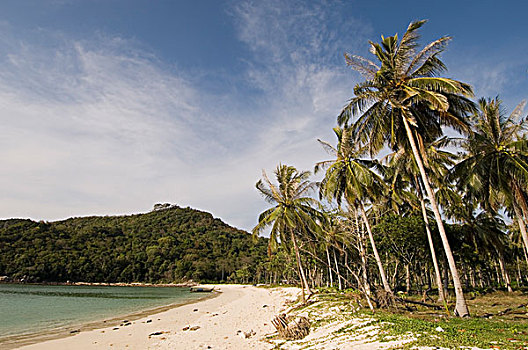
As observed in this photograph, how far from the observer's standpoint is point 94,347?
1234cm

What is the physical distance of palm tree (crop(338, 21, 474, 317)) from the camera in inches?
480

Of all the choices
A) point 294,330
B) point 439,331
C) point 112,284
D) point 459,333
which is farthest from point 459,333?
point 112,284

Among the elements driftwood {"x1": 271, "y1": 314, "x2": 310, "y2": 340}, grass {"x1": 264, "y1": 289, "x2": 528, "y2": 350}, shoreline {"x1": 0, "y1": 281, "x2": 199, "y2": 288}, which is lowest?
shoreline {"x1": 0, "y1": 281, "x2": 199, "y2": 288}

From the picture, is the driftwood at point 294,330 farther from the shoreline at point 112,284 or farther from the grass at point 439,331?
the shoreline at point 112,284

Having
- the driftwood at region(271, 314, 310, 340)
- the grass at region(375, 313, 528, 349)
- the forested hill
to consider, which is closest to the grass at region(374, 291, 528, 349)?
the grass at region(375, 313, 528, 349)

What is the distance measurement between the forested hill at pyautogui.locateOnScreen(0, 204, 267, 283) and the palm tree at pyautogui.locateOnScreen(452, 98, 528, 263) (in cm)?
7127

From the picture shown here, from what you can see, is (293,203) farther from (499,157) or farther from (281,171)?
(499,157)

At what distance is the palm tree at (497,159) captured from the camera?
1330 cm

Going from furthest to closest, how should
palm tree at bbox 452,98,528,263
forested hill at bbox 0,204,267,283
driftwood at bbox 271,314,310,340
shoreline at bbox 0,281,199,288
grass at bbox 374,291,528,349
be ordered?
forested hill at bbox 0,204,267,283
shoreline at bbox 0,281,199,288
palm tree at bbox 452,98,528,263
driftwood at bbox 271,314,310,340
grass at bbox 374,291,528,349

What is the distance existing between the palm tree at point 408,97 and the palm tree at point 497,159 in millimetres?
1444

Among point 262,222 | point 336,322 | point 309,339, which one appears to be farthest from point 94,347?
point 262,222

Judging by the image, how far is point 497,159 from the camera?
13531mm

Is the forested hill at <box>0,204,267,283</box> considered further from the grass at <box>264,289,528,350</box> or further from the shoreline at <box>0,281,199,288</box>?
the grass at <box>264,289,528,350</box>

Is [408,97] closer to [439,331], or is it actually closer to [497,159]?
[497,159]
